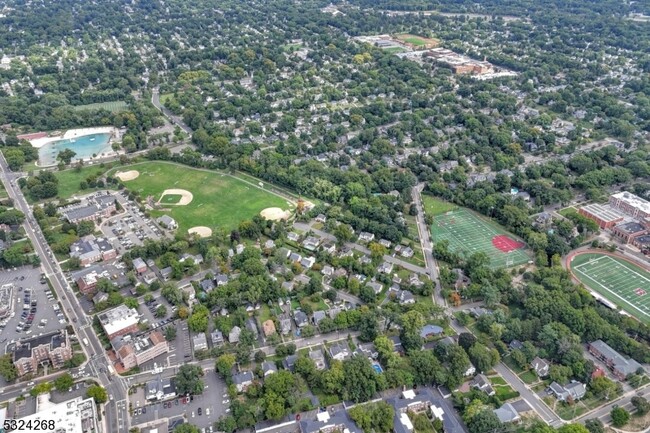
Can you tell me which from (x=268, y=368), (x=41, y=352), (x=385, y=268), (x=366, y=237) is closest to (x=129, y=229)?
(x=41, y=352)

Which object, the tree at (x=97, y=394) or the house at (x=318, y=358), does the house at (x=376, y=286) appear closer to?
the house at (x=318, y=358)

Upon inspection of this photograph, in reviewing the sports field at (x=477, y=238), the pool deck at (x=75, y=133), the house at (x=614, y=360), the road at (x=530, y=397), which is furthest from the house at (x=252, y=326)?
the pool deck at (x=75, y=133)

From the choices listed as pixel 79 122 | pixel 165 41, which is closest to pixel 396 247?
pixel 79 122

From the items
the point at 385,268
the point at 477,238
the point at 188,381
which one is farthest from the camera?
the point at 477,238

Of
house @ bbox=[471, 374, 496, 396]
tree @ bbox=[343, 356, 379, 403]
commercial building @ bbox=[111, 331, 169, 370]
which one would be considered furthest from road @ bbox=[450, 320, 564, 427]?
commercial building @ bbox=[111, 331, 169, 370]

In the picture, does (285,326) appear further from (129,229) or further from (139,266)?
(129,229)

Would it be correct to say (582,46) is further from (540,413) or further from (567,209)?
Result: (540,413)
